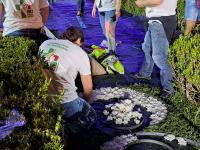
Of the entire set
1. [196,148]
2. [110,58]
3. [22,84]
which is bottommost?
[196,148]

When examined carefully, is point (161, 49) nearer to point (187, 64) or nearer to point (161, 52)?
point (161, 52)

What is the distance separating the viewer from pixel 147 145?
489 cm

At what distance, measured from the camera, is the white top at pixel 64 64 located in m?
4.87

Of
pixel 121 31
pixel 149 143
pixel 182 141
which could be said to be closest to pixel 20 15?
Result: pixel 149 143

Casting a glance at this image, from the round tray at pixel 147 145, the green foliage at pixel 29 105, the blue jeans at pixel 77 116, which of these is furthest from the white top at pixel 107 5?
the green foliage at pixel 29 105

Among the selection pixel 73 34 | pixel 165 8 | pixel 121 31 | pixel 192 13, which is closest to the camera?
pixel 73 34

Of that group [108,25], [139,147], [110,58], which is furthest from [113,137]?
[108,25]

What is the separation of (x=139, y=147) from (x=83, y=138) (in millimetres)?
652

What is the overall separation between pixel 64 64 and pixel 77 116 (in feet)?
2.17

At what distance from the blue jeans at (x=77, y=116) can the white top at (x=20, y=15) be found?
1585 millimetres

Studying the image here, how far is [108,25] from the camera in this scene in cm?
837

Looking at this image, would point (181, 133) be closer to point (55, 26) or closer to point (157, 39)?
point (157, 39)

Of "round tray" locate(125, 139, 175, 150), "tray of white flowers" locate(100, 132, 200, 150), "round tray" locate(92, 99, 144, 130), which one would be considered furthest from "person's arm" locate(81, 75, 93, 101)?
"round tray" locate(125, 139, 175, 150)

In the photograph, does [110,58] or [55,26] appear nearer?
[110,58]
